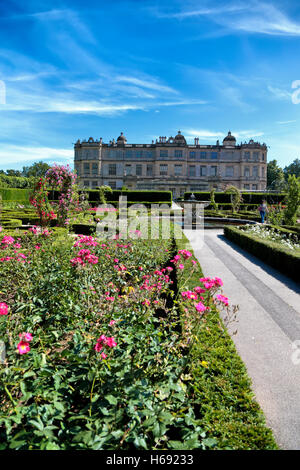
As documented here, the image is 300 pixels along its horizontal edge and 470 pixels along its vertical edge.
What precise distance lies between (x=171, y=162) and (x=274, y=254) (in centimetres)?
5115

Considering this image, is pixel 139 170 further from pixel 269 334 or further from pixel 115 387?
pixel 115 387

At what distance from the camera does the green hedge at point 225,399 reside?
2156 mm

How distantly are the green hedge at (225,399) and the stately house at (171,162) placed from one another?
181ft

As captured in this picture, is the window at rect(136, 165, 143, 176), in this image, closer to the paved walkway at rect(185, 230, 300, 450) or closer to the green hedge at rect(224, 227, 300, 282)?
the green hedge at rect(224, 227, 300, 282)

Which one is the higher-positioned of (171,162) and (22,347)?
(171,162)

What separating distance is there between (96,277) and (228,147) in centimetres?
5893

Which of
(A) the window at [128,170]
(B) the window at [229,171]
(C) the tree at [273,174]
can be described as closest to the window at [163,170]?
(A) the window at [128,170]

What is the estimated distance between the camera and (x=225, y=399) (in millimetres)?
2561

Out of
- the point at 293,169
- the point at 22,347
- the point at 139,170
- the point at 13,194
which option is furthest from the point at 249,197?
the point at 293,169

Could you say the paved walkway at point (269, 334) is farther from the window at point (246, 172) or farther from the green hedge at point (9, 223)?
the window at point (246, 172)

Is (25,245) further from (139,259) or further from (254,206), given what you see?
(254,206)

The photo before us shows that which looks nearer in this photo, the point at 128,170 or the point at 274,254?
the point at 274,254

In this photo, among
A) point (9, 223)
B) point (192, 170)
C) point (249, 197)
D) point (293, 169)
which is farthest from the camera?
point (293, 169)

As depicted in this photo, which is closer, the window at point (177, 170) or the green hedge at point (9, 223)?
the green hedge at point (9, 223)
